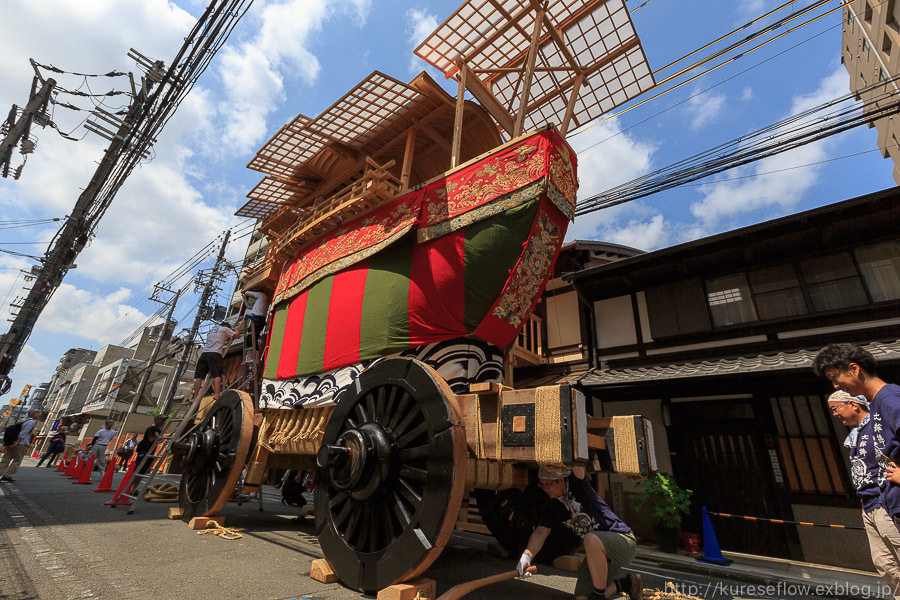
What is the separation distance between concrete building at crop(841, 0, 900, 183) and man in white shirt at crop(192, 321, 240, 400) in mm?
17956

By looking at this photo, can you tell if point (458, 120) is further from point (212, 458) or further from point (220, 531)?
point (220, 531)

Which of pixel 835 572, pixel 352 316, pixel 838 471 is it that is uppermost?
pixel 352 316

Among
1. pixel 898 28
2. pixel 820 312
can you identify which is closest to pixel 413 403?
pixel 820 312

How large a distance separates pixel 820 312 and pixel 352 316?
8.65 m

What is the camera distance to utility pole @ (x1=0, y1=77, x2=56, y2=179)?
40.3 ft

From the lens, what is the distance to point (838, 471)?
671 centimetres

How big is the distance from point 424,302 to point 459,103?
2565 mm

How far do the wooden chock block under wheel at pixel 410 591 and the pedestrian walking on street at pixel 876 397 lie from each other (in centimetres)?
269

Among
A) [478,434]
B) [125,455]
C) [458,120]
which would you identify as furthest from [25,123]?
[478,434]

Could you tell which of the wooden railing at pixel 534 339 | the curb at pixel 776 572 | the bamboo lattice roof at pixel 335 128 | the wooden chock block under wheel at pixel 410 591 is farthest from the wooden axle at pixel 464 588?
the wooden railing at pixel 534 339

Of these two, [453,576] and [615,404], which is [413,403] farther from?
[615,404]

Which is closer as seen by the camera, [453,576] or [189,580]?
[189,580]

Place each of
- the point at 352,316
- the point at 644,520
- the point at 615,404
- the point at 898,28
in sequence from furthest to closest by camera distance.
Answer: the point at 898,28, the point at 615,404, the point at 644,520, the point at 352,316

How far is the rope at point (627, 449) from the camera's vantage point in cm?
273
